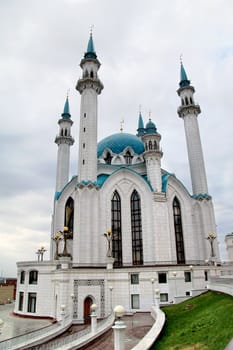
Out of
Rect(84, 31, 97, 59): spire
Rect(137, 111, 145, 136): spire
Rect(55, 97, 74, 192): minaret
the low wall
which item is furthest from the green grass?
Rect(137, 111, 145, 136): spire

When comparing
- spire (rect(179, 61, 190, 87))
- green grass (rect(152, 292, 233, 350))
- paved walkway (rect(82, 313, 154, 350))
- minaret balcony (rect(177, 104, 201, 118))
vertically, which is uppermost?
spire (rect(179, 61, 190, 87))

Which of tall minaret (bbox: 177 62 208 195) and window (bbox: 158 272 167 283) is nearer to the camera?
window (bbox: 158 272 167 283)

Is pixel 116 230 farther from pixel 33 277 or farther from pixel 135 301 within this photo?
pixel 33 277

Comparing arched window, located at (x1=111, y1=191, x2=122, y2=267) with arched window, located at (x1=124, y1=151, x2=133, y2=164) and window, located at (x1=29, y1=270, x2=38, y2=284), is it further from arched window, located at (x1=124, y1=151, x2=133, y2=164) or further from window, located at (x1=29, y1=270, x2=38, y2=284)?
arched window, located at (x1=124, y1=151, x2=133, y2=164)

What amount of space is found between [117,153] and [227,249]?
28.6 m

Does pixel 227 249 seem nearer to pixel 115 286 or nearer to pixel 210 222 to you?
pixel 210 222

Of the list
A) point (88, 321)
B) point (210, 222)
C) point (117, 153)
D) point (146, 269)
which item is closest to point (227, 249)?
point (210, 222)

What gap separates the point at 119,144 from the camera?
143 feet

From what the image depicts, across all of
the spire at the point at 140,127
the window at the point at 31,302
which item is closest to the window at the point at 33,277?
the window at the point at 31,302

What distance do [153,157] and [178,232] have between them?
10177 mm

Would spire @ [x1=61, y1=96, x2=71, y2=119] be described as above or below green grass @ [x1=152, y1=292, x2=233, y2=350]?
above

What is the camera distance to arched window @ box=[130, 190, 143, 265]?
30922mm

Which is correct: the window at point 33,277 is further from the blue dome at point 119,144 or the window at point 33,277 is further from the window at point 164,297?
the blue dome at point 119,144

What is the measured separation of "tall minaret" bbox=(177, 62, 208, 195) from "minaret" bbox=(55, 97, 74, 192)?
714 inches
